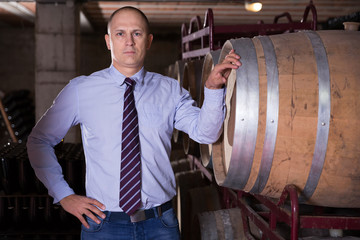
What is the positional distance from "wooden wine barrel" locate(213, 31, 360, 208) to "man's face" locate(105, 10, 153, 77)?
499 mm

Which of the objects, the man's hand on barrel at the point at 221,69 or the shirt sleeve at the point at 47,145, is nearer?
the man's hand on barrel at the point at 221,69

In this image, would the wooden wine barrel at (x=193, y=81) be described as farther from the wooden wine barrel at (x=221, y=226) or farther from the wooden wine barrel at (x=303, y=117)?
the wooden wine barrel at (x=303, y=117)

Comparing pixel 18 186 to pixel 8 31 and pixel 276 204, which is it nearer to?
pixel 276 204

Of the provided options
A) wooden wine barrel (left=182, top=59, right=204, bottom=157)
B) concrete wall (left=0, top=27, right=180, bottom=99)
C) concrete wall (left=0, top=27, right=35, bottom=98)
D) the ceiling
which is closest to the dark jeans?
wooden wine barrel (left=182, top=59, right=204, bottom=157)

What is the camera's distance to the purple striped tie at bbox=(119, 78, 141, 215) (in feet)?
6.73

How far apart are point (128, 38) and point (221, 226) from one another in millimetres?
1384

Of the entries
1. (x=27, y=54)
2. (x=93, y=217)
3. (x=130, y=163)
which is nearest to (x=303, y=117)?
(x=130, y=163)

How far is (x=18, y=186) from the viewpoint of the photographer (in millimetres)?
3428

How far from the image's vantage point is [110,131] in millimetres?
2133

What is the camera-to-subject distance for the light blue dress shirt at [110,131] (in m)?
2.12

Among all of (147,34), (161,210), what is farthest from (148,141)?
(147,34)

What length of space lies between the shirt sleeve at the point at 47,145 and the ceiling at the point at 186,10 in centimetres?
565

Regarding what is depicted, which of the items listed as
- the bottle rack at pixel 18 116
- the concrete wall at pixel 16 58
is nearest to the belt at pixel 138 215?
A: the bottle rack at pixel 18 116

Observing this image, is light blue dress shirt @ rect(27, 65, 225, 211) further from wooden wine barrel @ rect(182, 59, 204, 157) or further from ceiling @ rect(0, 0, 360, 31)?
ceiling @ rect(0, 0, 360, 31)
